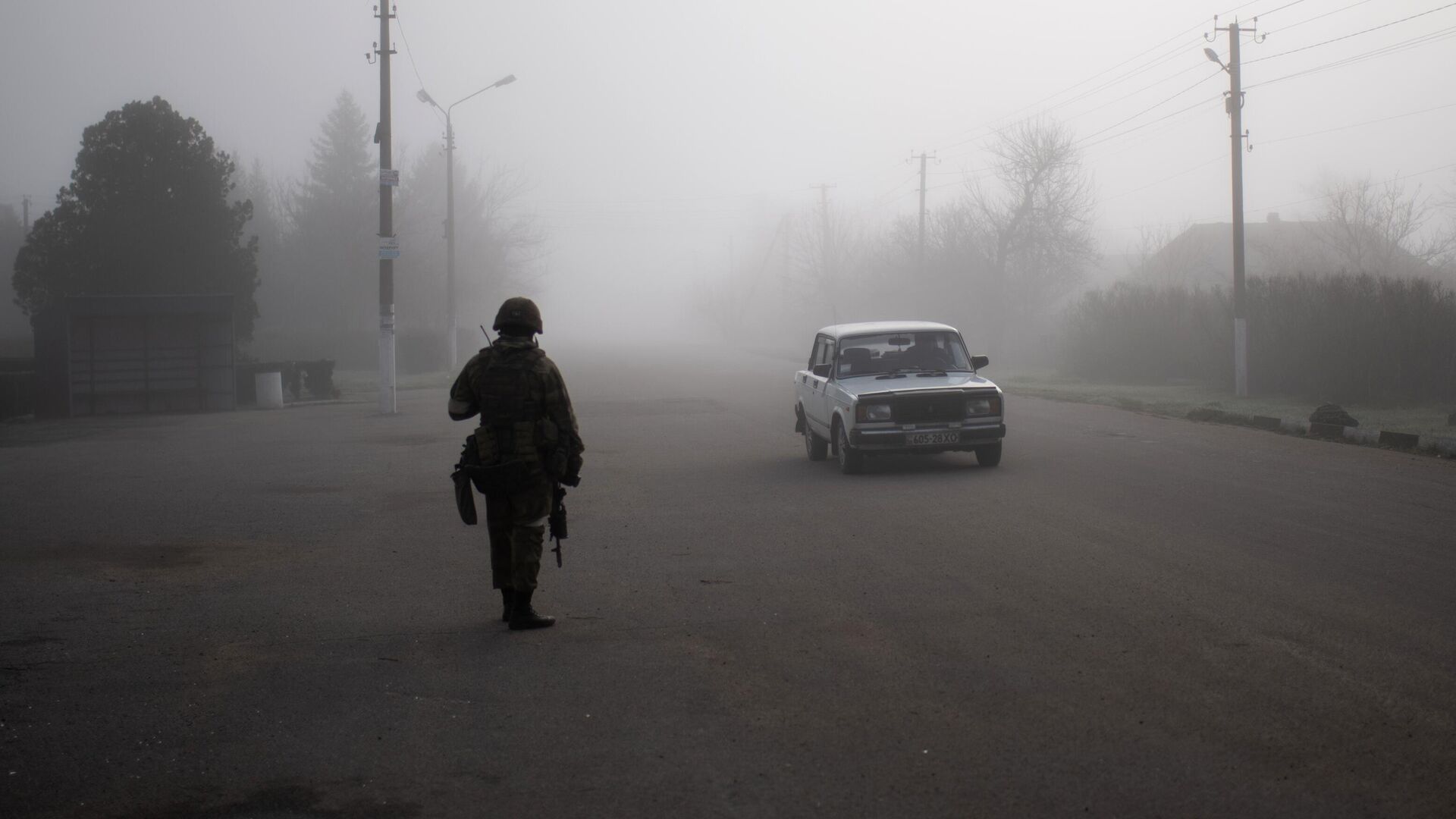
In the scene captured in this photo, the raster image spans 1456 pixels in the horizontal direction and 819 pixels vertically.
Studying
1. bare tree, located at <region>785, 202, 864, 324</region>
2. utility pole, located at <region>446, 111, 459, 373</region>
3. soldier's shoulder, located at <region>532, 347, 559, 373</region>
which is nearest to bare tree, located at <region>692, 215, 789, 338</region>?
bare tree, located at <region>785, 202, 864, 324</region>

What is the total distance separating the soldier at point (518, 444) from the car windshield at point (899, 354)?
26.2ft

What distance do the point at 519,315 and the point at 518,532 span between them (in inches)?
47.7

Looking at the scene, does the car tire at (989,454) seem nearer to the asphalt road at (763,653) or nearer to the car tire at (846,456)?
the asphalt road at (763,653)

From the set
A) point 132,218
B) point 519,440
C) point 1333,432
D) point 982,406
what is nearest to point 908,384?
point 982,406

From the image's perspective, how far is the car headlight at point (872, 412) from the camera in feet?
43.8

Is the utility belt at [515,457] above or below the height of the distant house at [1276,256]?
below

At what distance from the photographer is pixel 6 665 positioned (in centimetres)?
636

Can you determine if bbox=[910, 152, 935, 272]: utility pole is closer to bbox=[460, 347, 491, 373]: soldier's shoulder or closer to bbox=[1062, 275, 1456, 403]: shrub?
bbox=[1062, 275, 1456, 403]: shrub

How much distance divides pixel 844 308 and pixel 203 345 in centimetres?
5282

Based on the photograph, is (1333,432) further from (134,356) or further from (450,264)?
(450,264)

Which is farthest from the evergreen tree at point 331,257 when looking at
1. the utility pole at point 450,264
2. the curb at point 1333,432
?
the curb at point 1333,432

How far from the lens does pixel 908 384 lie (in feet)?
45.4

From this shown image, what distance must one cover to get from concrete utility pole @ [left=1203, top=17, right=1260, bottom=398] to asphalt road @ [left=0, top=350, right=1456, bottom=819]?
1460 cm

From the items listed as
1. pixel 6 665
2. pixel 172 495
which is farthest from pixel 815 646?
pixel 172 495
